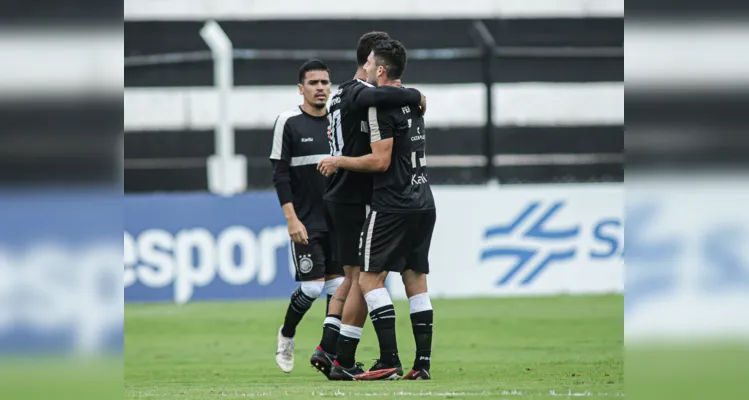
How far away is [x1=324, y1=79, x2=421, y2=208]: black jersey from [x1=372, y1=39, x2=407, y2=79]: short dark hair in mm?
138

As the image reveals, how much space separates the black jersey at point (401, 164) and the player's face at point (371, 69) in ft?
0.82

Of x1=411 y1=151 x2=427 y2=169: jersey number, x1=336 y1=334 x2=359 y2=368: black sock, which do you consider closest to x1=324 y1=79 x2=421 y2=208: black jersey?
x1=411 y1=151 x2=427 y2=169: jersey number

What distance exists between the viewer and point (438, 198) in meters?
11.7

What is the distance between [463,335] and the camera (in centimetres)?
929

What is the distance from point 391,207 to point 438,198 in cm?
568

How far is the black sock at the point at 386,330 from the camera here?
240 inches

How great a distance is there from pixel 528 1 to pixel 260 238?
6.95m

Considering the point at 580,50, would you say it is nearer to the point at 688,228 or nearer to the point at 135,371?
the point at 135,371

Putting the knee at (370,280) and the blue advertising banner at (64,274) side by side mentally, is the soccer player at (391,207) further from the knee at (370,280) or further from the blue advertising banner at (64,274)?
the blue advertising banner at (64,274)

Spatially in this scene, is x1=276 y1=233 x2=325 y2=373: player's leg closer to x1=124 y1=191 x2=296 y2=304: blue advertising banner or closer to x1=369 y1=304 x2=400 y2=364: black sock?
x1=369 y1=304 x2=400 y2=364: black sock

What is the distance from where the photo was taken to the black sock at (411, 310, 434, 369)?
614 cm

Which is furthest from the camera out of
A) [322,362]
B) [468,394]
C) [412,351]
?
[412,351]

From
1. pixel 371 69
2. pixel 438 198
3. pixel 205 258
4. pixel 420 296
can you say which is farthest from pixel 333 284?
pixel 438 198

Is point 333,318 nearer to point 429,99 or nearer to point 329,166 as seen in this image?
point 329,166
